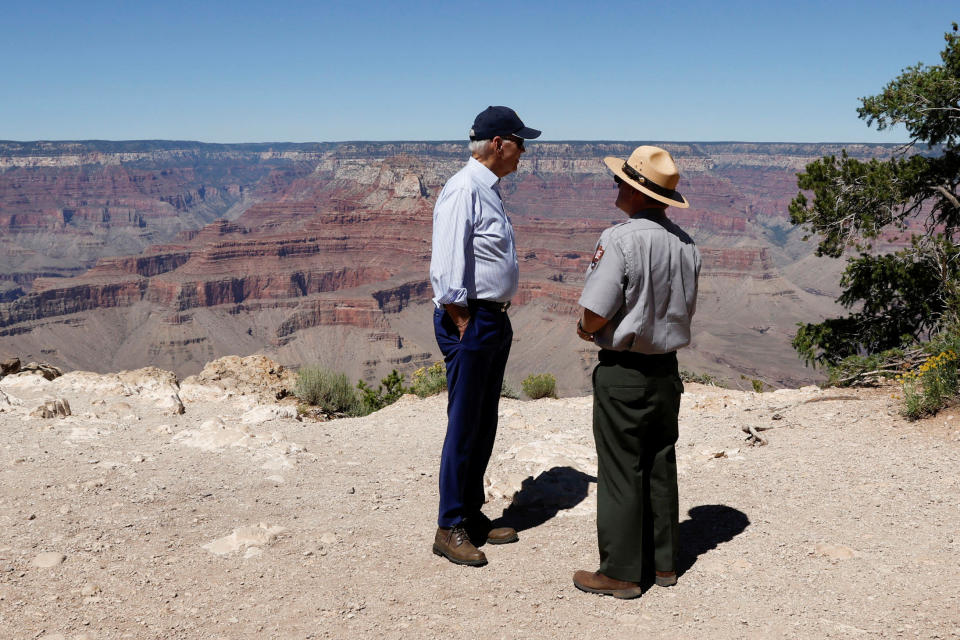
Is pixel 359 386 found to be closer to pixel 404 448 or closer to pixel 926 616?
pixel 404 448

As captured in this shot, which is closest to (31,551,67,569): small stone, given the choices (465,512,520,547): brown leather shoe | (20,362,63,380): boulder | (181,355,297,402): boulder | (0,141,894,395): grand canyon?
(465,512,520,547): brown leather shoe

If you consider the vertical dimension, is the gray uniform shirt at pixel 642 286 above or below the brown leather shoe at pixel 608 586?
above

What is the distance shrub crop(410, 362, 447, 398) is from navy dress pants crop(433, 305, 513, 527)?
15.1 feet

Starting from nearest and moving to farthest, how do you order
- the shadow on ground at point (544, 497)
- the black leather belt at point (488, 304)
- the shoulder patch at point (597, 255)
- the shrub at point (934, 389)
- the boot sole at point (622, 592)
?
→ the shoulder patch at point (597, 255) < the boot sole at point (622, 592) < the black leather belt at point (488, 304) < the shadow on ground at point (544, 497) < the shrub at point (934, 389)

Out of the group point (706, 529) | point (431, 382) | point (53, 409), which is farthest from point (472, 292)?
point (431, 382)

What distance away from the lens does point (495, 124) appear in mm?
3494

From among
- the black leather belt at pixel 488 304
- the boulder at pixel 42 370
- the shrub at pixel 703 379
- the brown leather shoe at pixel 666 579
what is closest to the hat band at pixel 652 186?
the black leather belt at pixel 488 304

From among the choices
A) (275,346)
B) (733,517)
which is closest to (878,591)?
(733,517)

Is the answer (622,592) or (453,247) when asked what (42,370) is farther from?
(622,592)

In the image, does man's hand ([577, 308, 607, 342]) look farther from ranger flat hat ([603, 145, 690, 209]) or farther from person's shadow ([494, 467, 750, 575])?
person's shadow ([494, 467, 750, 575])

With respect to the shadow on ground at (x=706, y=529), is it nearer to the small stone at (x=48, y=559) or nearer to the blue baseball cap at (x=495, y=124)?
the blue baseball cap at (x=495, y=124)

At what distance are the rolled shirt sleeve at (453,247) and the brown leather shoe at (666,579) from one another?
60.9 inches

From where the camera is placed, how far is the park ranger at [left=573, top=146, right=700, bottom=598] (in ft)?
9.95

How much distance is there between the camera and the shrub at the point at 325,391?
8.78 metres
